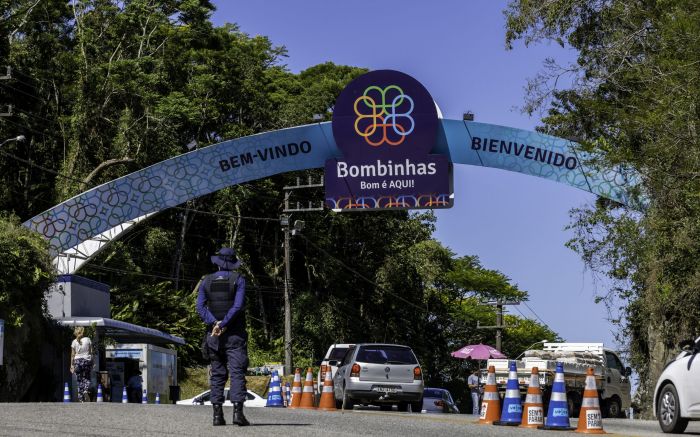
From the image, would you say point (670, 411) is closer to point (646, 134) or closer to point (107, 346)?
point (646, 134)

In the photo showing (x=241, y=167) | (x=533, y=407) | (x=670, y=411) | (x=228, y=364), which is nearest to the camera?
(x=228, y=364)

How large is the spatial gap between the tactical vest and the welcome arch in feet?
65.0

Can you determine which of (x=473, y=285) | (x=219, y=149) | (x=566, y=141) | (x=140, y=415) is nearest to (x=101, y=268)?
(x=219, y=149)

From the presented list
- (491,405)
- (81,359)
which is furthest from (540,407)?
(81,359)

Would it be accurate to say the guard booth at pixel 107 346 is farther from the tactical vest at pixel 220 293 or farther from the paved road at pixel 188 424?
the tactical vest at pixel 220 293

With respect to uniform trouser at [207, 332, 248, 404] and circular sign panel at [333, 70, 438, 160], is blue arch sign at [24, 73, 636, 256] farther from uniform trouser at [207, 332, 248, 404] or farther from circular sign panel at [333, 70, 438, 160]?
uniform trouser at [207, 332, 248, 404]

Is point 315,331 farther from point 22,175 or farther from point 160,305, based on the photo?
point 22,175

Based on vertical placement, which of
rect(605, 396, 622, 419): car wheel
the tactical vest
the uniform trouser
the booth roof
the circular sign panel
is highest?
the circular sign panel

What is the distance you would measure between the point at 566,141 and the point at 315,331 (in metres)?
24.5

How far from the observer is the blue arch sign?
34438 millimetres

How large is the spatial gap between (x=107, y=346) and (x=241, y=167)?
6.06 metres

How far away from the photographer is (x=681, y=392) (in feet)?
55.2

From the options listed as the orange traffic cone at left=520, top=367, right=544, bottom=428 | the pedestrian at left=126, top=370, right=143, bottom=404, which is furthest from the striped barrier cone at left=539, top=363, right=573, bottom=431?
the pedestrian at left=126, top=370, right=143, bottom=404

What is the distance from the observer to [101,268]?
4606 cm
